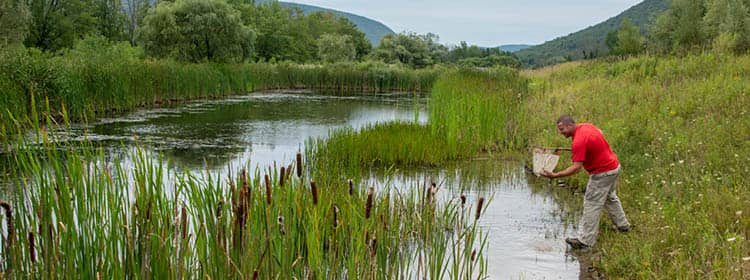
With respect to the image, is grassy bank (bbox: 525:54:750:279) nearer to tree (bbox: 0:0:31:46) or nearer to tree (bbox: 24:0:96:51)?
tree (bbox: 0:0:31:46)

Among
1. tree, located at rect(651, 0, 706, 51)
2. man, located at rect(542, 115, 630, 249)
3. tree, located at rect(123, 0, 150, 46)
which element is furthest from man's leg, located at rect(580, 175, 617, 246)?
tree, located at rect(123, 0, 150, 46)

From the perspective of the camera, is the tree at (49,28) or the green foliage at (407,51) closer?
the tree at (49,28)

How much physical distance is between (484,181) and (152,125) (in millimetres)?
9897

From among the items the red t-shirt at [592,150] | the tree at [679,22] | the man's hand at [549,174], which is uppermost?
the tree at [679,22]

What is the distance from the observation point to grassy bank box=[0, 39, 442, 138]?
1385cm

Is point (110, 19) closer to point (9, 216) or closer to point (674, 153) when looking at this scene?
point (674, 153)

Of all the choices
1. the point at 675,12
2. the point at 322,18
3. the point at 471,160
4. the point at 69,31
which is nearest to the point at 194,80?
the point at 471,160

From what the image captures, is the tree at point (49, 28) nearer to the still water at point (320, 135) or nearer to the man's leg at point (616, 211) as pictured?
the still water at point (320, 135)

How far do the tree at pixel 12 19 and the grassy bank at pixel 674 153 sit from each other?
1291 inches

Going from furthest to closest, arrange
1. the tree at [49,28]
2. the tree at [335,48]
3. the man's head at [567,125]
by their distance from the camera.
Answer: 1. the tree at [335,48]
2. the tree at [49,28]
3. the man's head at [567,125]

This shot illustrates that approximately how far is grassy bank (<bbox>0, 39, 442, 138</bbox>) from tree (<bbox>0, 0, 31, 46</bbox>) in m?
3.97

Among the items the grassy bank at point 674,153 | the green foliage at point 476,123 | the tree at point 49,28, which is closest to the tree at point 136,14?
the tree at point 49,28

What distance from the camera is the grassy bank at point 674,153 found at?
529 cm

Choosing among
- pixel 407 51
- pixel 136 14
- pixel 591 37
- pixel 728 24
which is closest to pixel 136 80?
pixel 728 24
